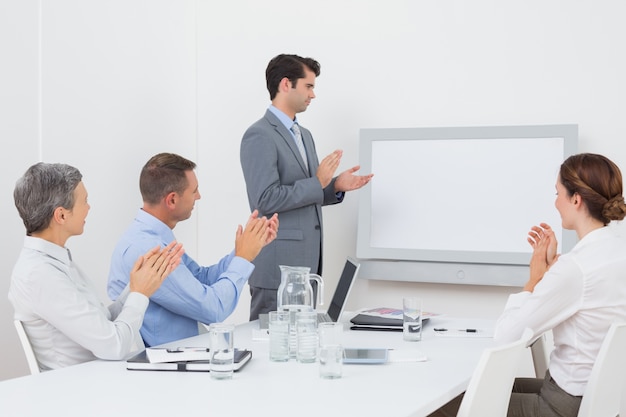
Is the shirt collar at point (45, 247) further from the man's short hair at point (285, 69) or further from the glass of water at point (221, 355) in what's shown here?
the man's short hair at point (285, 69)

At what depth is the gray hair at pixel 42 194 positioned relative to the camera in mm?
2594

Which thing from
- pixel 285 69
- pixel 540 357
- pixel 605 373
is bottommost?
pixel 540 357

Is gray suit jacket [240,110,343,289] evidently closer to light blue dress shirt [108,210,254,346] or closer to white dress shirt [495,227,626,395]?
light blue dress shirt [108,210,254,346]

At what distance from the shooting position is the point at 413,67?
5.15 metres

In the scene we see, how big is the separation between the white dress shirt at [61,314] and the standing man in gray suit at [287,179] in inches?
66.7

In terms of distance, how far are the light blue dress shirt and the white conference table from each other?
15.6 inches

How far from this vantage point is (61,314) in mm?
2443

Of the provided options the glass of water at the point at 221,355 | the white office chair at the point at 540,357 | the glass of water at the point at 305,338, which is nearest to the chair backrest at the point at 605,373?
the glass of water at the point at 305,338

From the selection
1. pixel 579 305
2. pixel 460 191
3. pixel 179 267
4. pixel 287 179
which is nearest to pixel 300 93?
pixel 287 179

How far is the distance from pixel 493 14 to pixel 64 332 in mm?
3438

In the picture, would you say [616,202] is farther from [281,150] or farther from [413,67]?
[413,67]

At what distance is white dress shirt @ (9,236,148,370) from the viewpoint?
245cm

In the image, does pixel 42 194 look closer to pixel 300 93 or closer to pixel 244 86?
pixel 300 93

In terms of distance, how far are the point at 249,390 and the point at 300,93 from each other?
263 centimetres
